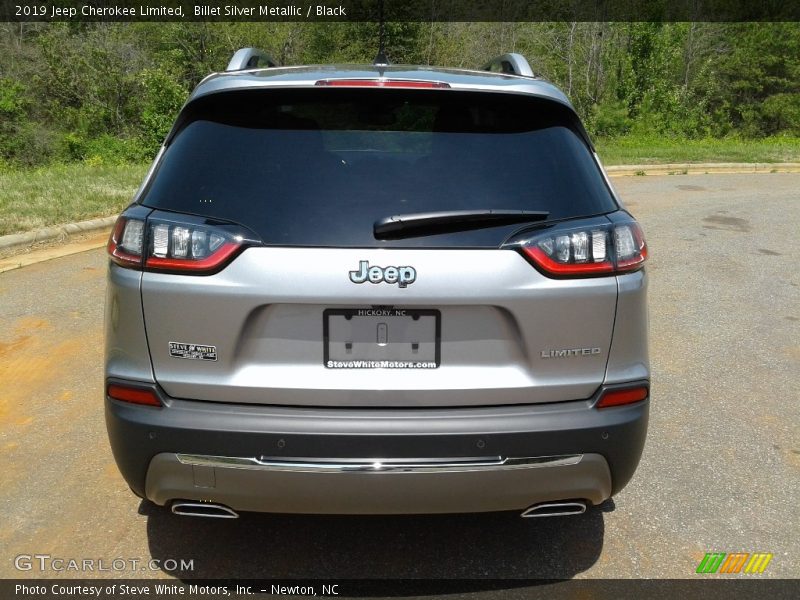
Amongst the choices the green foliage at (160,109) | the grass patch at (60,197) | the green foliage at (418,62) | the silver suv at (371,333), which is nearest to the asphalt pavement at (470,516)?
the silver suv at (371,333)

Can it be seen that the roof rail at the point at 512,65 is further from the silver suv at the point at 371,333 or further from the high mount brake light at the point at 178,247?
the high mount brake light at the point at 178,247

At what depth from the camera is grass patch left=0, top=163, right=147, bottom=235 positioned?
9.50 meters

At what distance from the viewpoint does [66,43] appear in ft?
139

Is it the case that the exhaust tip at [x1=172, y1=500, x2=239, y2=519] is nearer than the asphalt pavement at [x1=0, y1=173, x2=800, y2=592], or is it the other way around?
the exhaust tip at [x1=172, y1=500, x2=239, y2=519]

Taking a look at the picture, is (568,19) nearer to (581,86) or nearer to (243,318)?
(581,86)

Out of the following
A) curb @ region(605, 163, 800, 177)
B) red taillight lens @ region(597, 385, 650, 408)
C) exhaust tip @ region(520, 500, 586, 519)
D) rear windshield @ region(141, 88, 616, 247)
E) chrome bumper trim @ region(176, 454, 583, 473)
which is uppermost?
rear windshield @ region(141, 88, 616, 247)

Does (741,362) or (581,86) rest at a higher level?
(741,362)

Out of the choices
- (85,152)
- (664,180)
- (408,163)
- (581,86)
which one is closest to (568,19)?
(581,86)

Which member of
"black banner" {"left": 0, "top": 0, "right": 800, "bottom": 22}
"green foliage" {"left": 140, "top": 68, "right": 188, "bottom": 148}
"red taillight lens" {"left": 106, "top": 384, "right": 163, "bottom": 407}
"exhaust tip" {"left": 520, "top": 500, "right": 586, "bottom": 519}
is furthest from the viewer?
"black banner" {"left": 0, "top": 0, "right": 800, "bottom": 22}

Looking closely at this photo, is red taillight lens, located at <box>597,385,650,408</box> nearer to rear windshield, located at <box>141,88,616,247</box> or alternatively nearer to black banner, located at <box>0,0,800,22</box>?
rear windshield, located at <box>141,88,616,247</box>

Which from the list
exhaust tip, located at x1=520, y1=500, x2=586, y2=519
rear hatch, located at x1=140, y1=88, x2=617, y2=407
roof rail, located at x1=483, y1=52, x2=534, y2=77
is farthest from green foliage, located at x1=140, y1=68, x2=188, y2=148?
exhaust tip, located at x1=520, y1=500, x2=586, y2=519

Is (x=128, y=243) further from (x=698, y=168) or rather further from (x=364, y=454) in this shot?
(x=698, y=168)

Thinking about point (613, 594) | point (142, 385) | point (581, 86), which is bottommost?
point (581, 86)

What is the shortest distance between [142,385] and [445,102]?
4.66ft
